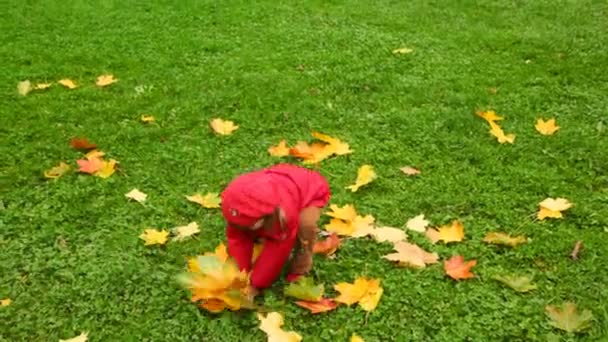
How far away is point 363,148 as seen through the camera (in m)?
4.07

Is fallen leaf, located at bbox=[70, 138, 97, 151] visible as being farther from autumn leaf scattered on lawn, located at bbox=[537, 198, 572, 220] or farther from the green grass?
autumn leaf scattered on lawn, located at bbox=[537, 198, 572, 220]

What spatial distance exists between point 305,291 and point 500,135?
6.07ft

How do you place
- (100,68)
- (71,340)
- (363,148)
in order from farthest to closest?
(100,68) < (363,148) < (71,340)

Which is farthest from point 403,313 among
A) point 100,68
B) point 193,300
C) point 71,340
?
point 100,68

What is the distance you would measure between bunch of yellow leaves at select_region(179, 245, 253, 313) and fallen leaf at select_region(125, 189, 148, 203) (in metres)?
0.93

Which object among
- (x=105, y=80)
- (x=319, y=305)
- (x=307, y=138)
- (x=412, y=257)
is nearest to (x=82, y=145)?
(x=105, y=80)

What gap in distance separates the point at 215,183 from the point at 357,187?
2.52ft

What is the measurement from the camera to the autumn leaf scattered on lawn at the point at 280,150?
4016mm

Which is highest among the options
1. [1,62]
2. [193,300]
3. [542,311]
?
[542,311]

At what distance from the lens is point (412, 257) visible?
3094 mm

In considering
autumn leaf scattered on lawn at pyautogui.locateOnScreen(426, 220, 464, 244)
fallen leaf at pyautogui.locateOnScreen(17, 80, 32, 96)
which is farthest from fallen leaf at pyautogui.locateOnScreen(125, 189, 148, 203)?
fallen leaf at pyautogui.locateOnScreen(17, 80, 32, 96)

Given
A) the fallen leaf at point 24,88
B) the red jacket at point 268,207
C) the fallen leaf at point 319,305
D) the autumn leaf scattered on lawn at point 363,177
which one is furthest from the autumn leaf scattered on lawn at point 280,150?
the fallen leaf at point 24,88

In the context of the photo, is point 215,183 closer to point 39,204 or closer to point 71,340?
point 39,204

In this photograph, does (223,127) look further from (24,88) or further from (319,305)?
(319,305)
